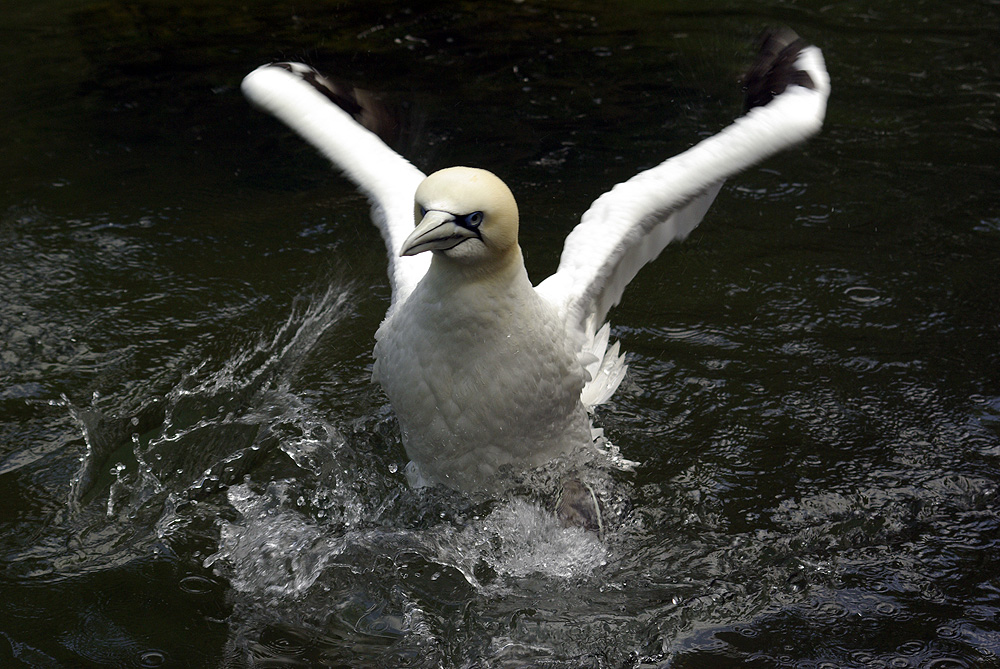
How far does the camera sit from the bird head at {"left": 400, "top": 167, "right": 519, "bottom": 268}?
3.03m

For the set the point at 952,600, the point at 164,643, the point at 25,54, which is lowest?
the point at 952,600

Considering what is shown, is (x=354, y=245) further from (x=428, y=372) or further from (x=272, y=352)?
(x=428, y=372)

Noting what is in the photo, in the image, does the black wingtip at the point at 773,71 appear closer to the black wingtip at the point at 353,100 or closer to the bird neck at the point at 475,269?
Result: the bird neck at the point at 475,269

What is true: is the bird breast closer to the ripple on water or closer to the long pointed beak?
the long pointed beak

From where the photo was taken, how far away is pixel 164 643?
3250 millimetres

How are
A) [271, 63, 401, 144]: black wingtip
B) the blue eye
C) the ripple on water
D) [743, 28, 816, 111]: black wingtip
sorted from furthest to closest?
1. the ripple on water
2. [271, 63, 401, 144]: black wingtip
3. [743, 28, 816, 111]: black wingtip
4. the blue eye

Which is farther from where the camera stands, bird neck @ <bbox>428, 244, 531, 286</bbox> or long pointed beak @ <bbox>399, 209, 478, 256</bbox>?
bird neck @ <bbox>428, 244, 531, 286</bbox>

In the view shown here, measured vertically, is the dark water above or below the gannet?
below

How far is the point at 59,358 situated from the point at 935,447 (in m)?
4.20

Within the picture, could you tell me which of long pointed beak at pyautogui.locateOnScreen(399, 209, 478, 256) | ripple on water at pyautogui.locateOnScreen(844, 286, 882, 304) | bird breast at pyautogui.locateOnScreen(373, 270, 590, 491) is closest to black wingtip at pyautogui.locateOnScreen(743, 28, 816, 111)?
ripple on water at pyautogui.locateOnScreen(844, 286, 882, 304)

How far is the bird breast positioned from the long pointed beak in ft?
0.72

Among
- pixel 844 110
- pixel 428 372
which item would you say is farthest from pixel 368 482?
pixel 844 110

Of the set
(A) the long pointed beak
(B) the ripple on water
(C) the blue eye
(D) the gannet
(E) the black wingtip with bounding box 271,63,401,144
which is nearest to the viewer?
(A) the long pointed beak

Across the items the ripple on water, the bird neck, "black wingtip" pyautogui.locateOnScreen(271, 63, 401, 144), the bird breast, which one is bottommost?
the ripple on water
